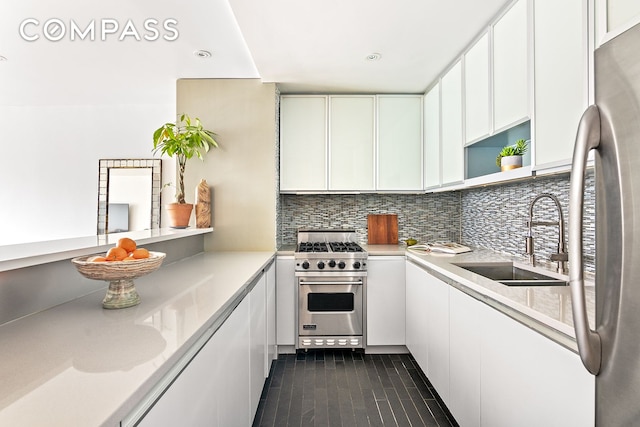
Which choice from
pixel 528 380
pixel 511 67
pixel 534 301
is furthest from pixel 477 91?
pixel 528 380

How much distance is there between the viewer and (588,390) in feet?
3.05

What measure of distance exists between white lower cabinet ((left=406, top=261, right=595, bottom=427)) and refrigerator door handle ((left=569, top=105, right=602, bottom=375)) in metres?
0.37

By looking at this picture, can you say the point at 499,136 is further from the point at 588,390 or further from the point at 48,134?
the point at 48,134

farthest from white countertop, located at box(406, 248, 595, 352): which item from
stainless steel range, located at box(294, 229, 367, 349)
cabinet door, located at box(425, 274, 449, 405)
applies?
stainless steel range, located at box(294, 229, 367, 349)

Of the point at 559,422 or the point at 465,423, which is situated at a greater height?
the point at 559,422

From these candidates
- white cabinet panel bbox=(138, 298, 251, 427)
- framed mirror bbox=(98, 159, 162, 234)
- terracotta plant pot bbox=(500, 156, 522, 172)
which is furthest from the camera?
framed mirror bbox=(98, 159, 162, 234)

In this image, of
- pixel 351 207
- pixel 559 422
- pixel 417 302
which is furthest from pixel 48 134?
pixel 559 422

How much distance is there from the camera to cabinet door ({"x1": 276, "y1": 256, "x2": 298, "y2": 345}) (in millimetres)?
2900

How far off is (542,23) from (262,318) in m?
2.23

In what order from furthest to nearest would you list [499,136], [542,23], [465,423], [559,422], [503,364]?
[499,136]
[465,423]
[542,23]
[503,364]
[559,422]

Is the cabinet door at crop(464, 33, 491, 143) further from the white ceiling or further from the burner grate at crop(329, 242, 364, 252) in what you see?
the burner grate at crop(329, 242, 364, 252)

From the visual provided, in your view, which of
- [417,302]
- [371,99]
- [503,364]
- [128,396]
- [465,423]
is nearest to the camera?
[128,396]

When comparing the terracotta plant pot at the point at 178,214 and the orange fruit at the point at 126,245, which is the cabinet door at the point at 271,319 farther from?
the orange fruit at the point at 126,245

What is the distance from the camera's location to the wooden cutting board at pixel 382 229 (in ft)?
11.6
